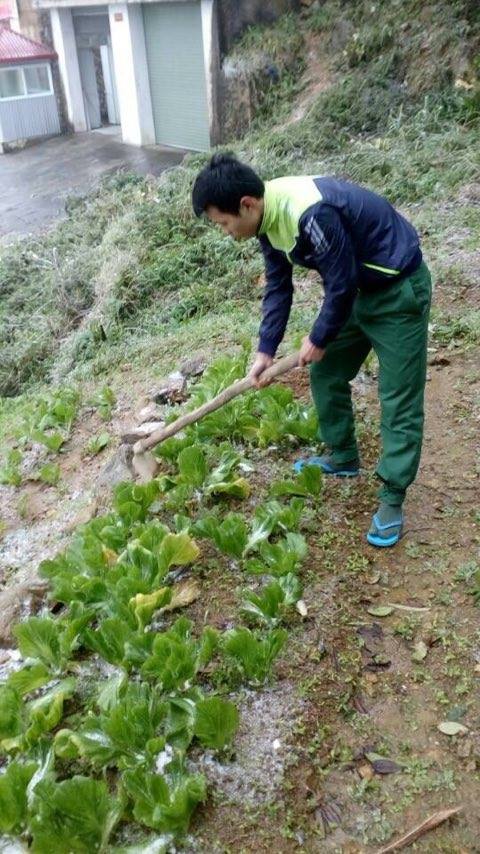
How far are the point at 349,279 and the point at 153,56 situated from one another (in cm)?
1761

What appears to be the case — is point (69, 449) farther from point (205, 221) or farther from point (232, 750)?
point (205, 221)

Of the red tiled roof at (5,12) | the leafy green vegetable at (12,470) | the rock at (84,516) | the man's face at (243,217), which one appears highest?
the red tiled roof at (5,12)

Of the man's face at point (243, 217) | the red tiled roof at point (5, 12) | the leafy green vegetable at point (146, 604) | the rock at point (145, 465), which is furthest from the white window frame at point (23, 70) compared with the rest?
the leafy green vegetable at point (146, 604)

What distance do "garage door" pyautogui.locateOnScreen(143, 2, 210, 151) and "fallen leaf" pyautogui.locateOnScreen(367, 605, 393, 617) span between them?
15993mm

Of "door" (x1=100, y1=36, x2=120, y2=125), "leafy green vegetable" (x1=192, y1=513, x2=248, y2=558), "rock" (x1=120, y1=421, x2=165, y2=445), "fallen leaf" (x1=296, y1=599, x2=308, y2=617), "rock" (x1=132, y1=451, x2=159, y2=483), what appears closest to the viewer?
"fallen leaf" (x1=296, y1=599, x2=308, y2=617)

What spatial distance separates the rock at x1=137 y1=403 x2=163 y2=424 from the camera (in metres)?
4.98

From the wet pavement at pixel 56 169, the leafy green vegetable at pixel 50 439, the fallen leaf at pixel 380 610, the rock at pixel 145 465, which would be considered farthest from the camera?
the wet pavement at pixel 56 169

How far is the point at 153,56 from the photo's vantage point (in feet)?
59.6

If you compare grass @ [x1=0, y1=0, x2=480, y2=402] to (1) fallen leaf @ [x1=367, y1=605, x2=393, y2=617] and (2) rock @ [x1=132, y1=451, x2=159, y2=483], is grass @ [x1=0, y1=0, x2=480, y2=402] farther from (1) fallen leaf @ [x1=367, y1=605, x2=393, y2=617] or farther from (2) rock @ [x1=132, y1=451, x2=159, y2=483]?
(1) fallen leaf @ [x1=367, y1=605, x2=393, y2=617]

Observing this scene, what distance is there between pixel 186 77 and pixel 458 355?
14551 mm

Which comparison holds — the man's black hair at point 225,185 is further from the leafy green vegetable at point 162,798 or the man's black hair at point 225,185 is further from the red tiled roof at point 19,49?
the red tiled roof at point 19,49

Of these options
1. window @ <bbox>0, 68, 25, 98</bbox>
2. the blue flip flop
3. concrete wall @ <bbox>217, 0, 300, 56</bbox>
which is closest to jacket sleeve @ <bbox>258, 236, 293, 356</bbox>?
the blue flip flop

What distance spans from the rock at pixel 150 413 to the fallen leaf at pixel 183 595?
1.91 metres

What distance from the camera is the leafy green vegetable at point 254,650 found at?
259 cm
